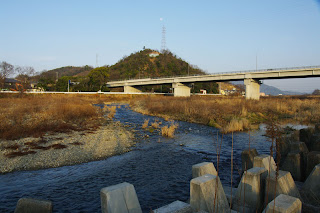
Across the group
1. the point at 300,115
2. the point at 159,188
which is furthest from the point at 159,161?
the point at 300,115

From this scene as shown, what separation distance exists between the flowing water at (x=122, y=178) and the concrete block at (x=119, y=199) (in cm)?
215

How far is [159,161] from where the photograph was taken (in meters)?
10.9

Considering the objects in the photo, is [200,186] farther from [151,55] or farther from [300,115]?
[151,55]

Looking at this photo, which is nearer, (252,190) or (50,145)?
(252,190)

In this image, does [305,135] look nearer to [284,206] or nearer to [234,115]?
[284,206]

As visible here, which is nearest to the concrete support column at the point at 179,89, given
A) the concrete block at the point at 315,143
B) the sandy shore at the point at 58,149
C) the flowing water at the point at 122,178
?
the sandy shore at the point at 58,149

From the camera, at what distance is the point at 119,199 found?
3.94 meters

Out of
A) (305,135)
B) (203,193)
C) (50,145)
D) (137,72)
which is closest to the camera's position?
(203,193)

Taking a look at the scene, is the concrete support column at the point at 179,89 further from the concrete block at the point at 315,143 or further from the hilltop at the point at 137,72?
the concrete block at the point at 315,143

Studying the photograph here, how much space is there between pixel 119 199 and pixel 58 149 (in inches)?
362

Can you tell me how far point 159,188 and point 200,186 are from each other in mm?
3936

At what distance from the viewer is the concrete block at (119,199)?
3.80 metres

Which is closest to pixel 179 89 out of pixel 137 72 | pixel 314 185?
pixel 137 72

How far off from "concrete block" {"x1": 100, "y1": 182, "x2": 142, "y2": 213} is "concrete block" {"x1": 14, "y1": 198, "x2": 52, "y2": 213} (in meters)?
1.37
